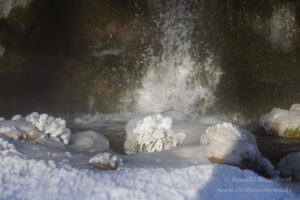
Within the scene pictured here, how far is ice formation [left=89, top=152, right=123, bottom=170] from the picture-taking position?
2730 mm

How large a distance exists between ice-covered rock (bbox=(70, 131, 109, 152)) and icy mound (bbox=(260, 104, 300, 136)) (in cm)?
289

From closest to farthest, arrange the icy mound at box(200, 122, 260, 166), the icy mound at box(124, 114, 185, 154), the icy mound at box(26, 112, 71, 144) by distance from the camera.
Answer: the icy mound at box(200, 122, 260, 166)
the icy mound at box(26, 112, 71, 144)
the icy mound at box(124, 114, 185, 154)

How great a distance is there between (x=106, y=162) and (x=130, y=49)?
4372 mm

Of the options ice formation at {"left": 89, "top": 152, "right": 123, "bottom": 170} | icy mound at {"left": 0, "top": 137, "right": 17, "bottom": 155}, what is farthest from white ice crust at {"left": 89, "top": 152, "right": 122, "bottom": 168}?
icy mound at {"left": 0, "top": 137, "right": 17, "bottom": 155}

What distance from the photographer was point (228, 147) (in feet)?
10.3

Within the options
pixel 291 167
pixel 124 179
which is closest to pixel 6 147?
pixel 124 179

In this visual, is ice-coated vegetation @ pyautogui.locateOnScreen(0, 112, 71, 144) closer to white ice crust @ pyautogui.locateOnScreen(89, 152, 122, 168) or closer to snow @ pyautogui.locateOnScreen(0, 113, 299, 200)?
snow @ pyautogui.locateOnScreen(0, 113, 299, 200)

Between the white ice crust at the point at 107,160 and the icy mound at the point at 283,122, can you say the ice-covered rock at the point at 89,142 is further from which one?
the icy mound at the point at 283,122

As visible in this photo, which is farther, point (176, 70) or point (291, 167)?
point (176, 70)

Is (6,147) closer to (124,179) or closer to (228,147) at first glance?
(124,179)

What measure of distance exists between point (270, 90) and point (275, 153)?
2.71 meters

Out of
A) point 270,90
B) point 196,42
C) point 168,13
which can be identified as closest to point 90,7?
point 168,13

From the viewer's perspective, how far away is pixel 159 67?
22.7 ft

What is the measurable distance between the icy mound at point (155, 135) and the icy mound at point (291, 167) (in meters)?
1.24
